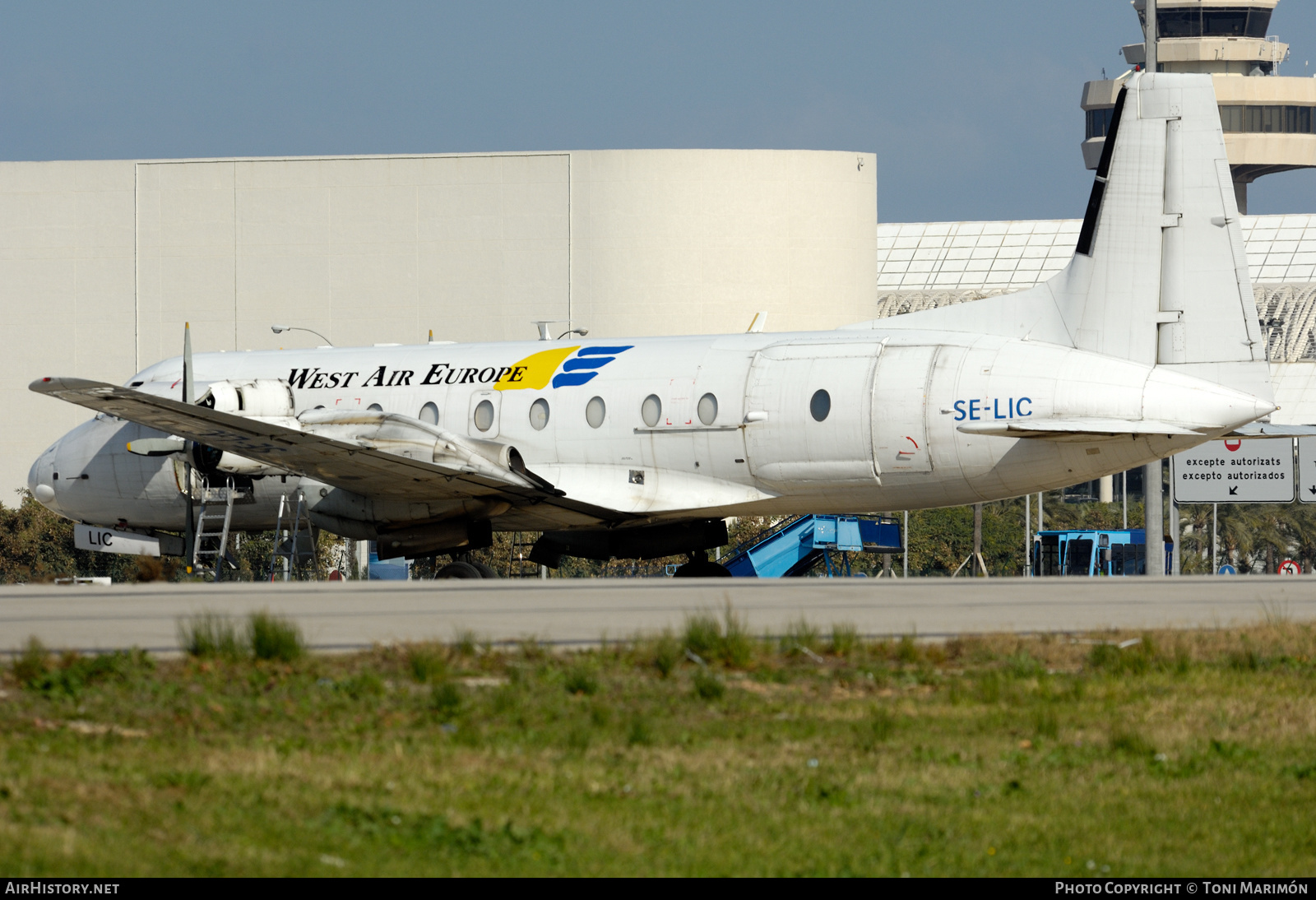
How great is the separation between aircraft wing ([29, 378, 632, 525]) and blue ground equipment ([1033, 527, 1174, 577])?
27997 mm

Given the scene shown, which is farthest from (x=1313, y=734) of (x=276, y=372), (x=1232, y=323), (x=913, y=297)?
(x=913, y=297)

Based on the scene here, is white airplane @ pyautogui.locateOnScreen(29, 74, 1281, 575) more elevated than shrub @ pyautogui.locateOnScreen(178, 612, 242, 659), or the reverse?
white airplane @ pyautogui.locateOnScreen(29, 74, 1281, 575)

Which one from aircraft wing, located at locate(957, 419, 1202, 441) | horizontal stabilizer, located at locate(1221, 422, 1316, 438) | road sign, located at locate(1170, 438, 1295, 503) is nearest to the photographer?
aircraft wing, located at locate(957, 419, 1202, 441)

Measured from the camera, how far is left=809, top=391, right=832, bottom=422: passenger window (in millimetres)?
24781

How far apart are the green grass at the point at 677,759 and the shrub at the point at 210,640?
134 mm

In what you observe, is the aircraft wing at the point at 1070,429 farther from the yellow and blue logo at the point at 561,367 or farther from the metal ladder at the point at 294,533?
the metal ladder at the point at 294,533

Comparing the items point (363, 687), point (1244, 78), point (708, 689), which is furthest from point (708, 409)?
point (1244, 78)

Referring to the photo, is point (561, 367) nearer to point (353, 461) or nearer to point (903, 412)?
point (353, 461)

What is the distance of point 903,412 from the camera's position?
24.3m

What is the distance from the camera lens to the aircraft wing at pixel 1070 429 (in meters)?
22.8

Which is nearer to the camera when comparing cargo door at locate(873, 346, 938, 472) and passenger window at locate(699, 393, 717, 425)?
cargo door at locate(873, 346, 938, 472)

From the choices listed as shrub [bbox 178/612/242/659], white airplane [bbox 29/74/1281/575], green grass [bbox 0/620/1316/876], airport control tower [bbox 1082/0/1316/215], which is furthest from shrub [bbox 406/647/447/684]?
airport control tower [bbox 1082/0/1316/215]

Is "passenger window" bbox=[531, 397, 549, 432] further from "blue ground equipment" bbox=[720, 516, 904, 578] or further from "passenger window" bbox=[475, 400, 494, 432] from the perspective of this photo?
"blue ground equipment" bbox=[720, 516, 904, 578]

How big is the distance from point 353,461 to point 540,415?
3.40 m
